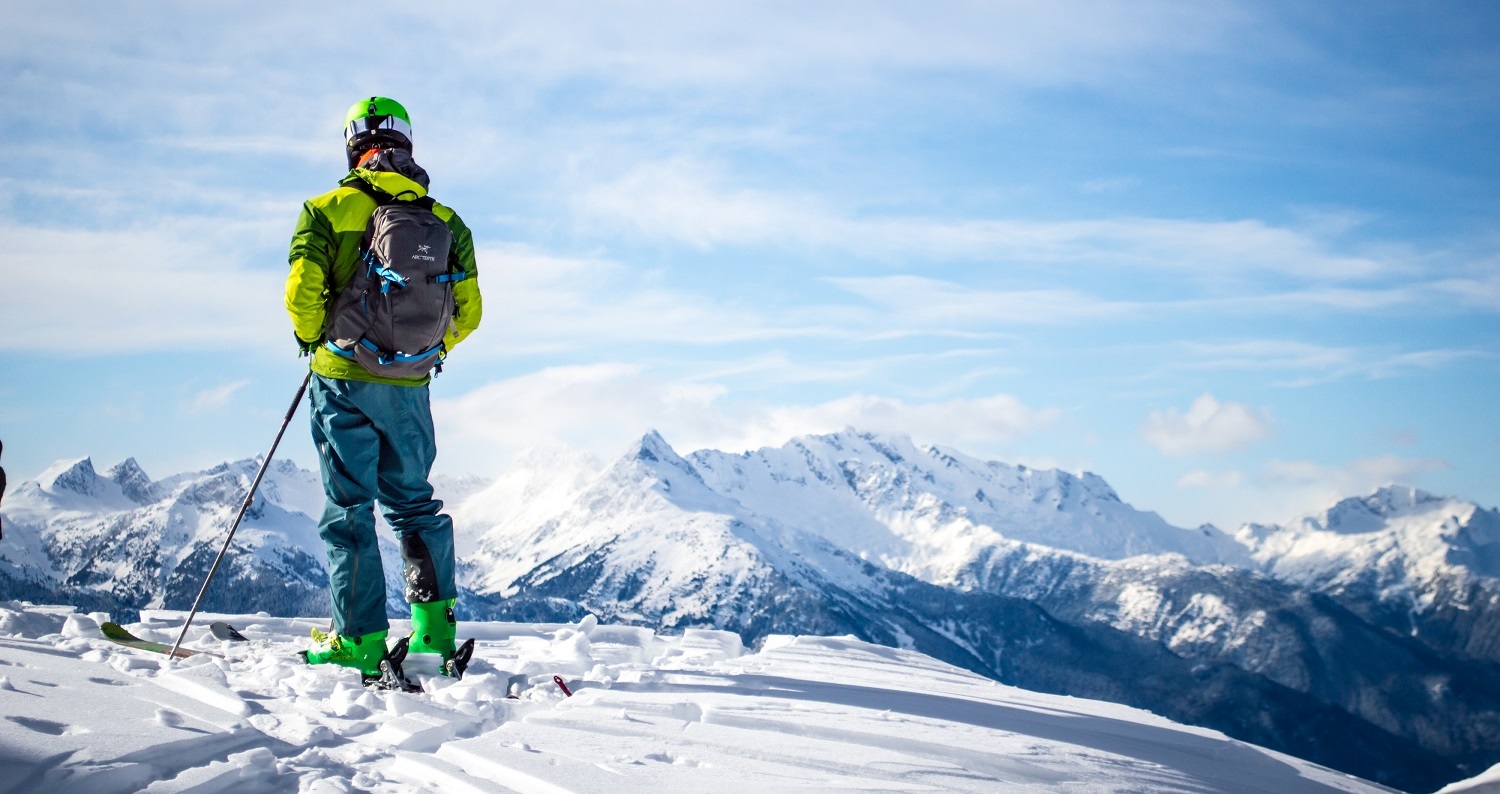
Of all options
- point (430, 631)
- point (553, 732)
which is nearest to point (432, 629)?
point (430, 631)

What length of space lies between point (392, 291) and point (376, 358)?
52 cm

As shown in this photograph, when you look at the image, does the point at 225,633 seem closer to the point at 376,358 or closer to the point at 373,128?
the point at 376,358

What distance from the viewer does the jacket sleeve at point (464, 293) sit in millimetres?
8695

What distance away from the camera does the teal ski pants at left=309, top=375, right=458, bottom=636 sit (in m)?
8.34

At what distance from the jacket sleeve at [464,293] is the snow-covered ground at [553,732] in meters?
2.74

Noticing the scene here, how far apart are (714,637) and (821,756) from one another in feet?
22.8

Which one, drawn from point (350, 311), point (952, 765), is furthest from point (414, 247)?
point (952, 765)

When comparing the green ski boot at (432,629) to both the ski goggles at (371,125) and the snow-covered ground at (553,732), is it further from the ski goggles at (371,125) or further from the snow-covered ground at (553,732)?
the ski goggles at (371,125)

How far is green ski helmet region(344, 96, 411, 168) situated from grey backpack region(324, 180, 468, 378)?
2.00ft

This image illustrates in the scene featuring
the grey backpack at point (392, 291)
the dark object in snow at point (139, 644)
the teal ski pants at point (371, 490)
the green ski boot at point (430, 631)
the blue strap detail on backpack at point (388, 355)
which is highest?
the grey backpack at point (392, 291)

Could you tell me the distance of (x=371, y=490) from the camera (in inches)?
332

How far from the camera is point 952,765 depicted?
6168 mm

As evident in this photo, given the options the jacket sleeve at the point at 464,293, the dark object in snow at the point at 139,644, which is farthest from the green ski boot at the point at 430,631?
the jacket sleeve at the point at 464,293

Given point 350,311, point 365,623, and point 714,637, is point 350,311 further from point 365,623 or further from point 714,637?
point 714,637
